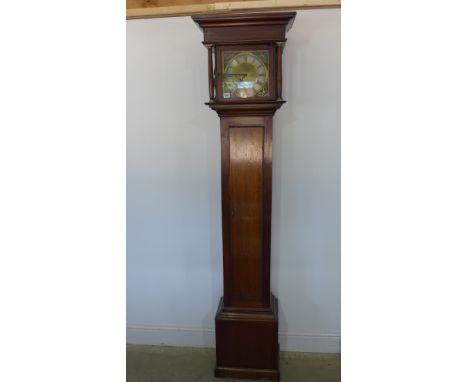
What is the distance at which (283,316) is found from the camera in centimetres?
204

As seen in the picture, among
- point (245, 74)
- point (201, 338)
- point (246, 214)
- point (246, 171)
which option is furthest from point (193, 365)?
point (245, 74)

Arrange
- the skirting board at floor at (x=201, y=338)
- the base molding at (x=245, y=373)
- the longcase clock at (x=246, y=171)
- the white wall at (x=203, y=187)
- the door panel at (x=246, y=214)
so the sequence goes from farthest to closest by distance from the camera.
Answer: the skirting board at floor at (x=201, y=338) → the white wall at (x=203, y=187) → the base molding at (x=245, y=373) → the door panel at (x=246, y=214) → the longcase clock at (x=246, y=171)

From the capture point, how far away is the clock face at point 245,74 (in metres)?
1.61

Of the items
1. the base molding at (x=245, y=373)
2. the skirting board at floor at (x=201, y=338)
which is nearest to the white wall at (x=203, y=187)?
the skirting board at floor at (x=201, y=338)

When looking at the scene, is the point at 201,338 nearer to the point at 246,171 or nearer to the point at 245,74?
the point at 246,171

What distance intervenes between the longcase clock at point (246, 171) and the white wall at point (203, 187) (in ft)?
0.93

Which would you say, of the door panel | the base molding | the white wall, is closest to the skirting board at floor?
the white wall

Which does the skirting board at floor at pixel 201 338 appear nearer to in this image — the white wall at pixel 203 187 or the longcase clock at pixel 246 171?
the white wall at pixel 203 187

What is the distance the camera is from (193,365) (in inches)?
76.8

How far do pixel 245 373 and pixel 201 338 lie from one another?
420mm

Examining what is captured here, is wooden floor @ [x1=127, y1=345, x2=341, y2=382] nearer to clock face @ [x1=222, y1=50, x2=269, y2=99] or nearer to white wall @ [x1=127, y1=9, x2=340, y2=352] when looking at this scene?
white wall @ [x1=127, y1=9, x2=340, y2=352]

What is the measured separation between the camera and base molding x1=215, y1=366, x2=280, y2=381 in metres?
1.78
